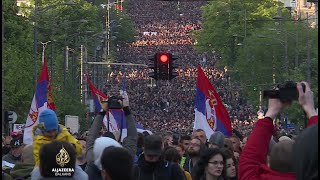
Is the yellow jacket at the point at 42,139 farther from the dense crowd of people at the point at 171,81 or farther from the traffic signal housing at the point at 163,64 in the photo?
the dense crowd of people at the point at 171,81

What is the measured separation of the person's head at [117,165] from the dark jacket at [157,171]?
2875mm

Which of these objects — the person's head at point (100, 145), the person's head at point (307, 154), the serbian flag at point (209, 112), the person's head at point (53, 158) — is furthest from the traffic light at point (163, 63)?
the person's head at point (307, 154)

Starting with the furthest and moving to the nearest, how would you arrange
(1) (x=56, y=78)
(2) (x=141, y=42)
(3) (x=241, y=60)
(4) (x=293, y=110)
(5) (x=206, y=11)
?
(2) (x=141, y=42), (5) (x=206, y=11), (3) (x=241, y=60), (1) (x=56, y=78), (4) (x=293, y=110)

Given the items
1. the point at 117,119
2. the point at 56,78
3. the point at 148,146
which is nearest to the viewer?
the point at 148,146

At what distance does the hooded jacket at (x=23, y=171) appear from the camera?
10.7m

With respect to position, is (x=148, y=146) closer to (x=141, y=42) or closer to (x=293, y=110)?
(x=293, y=110)

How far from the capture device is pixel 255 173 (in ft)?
25.8

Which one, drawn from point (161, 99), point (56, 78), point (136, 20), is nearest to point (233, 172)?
point (56, 78)

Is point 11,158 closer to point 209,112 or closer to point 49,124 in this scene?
point 49,124

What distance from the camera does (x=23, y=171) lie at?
10.8m

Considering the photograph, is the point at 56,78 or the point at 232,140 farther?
the point at 56,78

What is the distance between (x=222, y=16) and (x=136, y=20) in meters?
50.2

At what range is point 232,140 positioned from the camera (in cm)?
1548

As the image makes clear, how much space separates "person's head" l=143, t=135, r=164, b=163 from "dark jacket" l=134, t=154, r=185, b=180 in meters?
0.04
